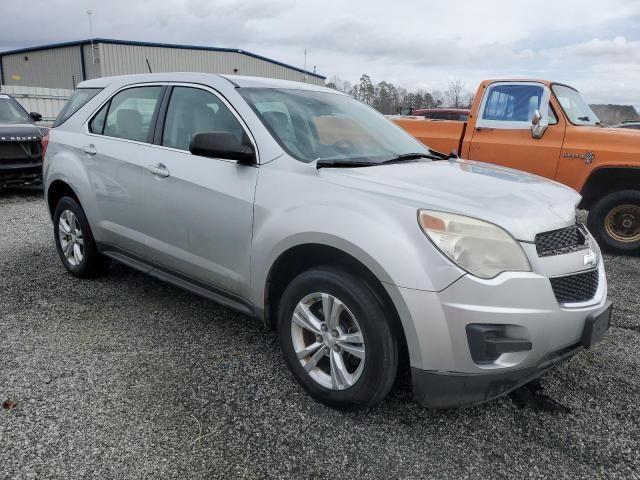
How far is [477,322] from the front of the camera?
2.29m

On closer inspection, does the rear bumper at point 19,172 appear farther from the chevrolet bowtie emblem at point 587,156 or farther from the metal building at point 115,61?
the metal building at point 115,61

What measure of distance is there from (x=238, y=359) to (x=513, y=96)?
498cm

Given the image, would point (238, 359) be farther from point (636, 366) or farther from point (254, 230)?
point (636, 366)

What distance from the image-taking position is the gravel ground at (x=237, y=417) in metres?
2.40

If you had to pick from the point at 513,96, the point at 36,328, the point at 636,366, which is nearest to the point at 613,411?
the point at 636,366

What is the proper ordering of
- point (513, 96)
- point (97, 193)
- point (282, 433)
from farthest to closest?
point (513, 96) → point (97, 193) → point (282, 433)

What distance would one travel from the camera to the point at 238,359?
11.1 ft

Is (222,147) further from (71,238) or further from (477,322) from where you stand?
(71,238)

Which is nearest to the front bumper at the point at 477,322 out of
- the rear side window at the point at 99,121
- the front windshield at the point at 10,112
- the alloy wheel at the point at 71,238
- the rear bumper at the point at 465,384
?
the rear bumper at the point at 465,384

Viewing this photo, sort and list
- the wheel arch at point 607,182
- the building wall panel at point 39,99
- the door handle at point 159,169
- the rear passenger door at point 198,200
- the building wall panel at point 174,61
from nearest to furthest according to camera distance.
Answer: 1. the rear passenger door at point 198,200
2. the door handle at point 159,169
3. the wheel arch at point 607,182
4. the building wall panel at point 39,99
5. the building wall panel at point 174,61

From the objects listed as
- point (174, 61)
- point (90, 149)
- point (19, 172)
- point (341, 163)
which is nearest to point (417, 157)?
point (341, 163)

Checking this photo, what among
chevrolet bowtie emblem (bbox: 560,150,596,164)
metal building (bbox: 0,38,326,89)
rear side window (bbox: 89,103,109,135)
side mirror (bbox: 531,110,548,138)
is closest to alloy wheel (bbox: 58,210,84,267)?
rear side window (bbox: 89,103,109,135)

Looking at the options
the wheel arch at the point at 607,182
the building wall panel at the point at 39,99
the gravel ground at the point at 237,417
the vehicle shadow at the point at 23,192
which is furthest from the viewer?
the building wall panel at the point at 39,99

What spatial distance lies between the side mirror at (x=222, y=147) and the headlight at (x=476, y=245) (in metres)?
1.18
